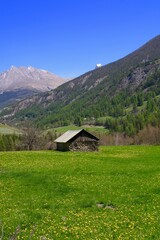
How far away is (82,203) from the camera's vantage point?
25.6 meters

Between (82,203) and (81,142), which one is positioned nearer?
(82,203)

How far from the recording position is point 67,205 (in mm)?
24984

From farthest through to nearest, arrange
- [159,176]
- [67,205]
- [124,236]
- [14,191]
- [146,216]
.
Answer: [159,176], [14,191], [67,205], [146,216], [124,236]

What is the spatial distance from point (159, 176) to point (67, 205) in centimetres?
1496

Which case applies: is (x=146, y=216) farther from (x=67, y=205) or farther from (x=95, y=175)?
(x=95, y=175)

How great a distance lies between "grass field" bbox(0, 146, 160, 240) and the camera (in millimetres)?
18453

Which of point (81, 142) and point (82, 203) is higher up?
point (81, 142)

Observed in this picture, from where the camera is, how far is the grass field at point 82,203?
60.5 feet

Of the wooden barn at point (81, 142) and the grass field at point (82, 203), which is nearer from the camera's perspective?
the grass field at point (82, 203)

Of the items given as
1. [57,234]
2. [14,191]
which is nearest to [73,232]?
[57,234]

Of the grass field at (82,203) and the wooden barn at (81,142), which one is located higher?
the wooden barn at (81,142)

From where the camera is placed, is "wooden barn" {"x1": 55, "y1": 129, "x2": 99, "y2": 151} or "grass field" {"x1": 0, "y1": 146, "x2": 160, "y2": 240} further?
"wooden barn" {"x1": 55, "y1": 129, "x2": 99, "y2": 151}

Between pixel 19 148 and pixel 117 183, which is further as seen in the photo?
pixel 19 148

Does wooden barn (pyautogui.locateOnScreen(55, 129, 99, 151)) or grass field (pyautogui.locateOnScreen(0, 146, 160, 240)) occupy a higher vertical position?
wooden barn (pyautogui.locateOnScreen(55, 129, 99, 151))
